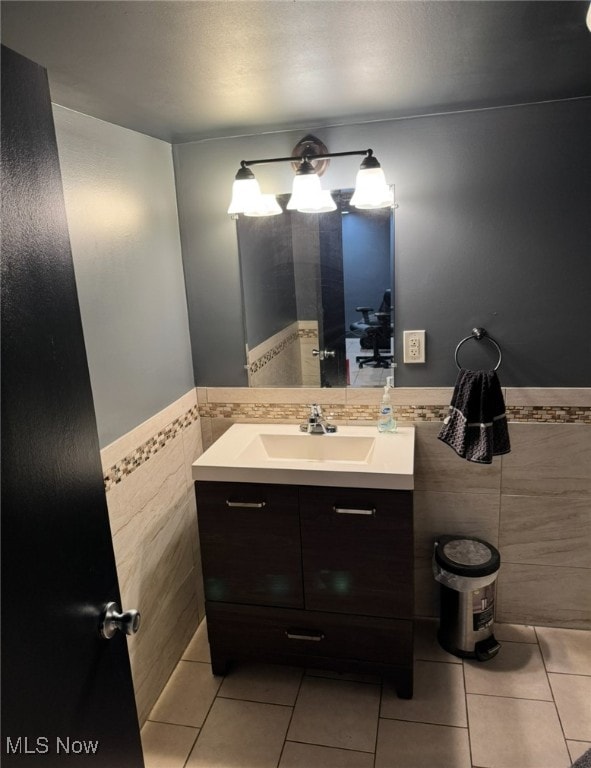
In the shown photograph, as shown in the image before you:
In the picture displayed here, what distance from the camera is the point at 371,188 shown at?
1932 mm

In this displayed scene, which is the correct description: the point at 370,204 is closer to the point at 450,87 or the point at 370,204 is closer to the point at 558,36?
the point at 450,87

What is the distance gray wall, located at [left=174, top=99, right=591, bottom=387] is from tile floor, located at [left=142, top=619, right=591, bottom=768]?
1.11 m

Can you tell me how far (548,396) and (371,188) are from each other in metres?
1.04

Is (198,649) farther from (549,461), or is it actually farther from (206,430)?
(549,461)

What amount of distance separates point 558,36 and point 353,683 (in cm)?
→ 216

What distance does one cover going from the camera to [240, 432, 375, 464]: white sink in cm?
217

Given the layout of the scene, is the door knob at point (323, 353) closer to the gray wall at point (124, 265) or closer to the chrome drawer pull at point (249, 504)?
the gray wall at point (124, 265)

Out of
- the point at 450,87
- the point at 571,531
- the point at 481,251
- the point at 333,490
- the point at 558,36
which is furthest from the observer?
the point at 571,531

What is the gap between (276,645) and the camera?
6.81 ft

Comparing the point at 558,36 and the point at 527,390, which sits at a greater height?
the point at 558,36

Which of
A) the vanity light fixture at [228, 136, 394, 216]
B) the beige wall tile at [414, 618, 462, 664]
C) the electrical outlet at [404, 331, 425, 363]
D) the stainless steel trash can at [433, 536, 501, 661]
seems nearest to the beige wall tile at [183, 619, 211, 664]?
the beige wall tile at [414, 618, 462, 664]

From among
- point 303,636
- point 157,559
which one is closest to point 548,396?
point 303,636

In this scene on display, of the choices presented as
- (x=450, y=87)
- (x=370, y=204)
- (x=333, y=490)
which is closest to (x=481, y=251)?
(x=370, y=204)
